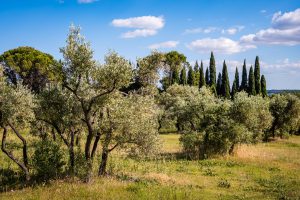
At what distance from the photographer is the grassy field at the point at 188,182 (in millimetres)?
20938

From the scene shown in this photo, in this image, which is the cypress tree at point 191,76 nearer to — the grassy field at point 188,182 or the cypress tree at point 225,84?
the cypress tree at point 225,84

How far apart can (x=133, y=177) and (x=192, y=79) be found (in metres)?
87.8

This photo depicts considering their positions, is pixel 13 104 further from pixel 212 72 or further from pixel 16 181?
pixel 212 72

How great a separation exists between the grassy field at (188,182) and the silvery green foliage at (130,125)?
2495 mm

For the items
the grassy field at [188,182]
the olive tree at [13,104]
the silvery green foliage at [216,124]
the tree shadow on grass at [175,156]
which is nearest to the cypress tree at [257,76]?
the silvery green foliage at [216,124]

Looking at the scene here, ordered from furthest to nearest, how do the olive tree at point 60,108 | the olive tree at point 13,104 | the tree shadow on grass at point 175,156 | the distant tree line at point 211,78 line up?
the distant tree line at point 211,78, the tree shadow on grass at point 175,156, the olive tree at point 60,108, the olive tree at point 13,104

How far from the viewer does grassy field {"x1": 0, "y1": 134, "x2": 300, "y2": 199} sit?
20.9 meters

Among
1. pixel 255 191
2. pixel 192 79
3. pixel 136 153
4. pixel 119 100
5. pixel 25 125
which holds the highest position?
pixel 192 79

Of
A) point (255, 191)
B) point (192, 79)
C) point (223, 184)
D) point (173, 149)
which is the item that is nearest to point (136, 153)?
point (223, 184)

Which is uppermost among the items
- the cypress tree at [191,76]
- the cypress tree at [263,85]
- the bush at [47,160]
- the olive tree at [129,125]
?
the cypress tree at [191,76]

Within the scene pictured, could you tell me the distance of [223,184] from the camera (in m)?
25.5

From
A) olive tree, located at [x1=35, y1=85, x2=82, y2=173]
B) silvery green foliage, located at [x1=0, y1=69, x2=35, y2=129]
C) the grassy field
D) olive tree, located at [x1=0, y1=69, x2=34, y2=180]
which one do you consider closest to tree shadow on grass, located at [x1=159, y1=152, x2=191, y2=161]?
the grassy field

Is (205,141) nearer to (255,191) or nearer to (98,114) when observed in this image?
(255,191)

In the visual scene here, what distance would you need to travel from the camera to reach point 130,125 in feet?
75.4
